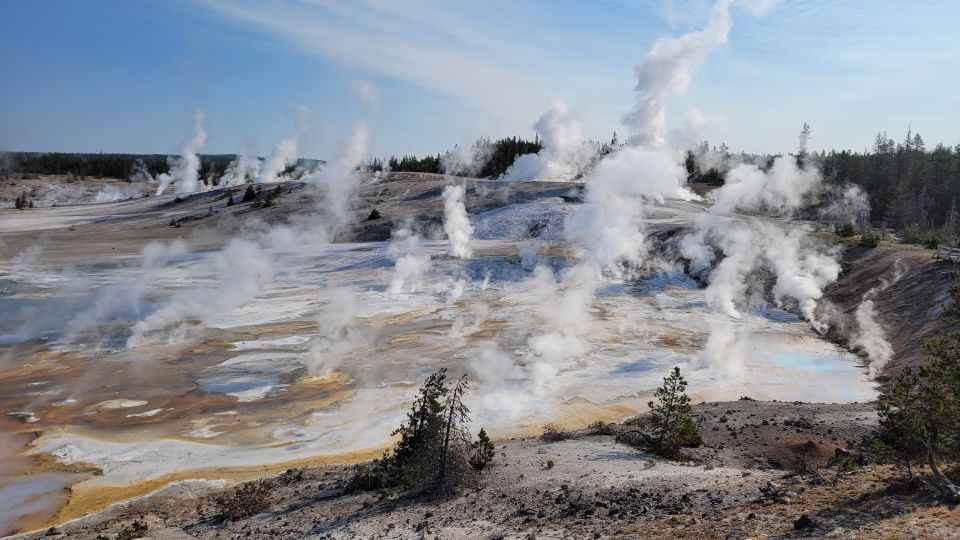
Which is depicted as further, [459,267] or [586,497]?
[459,267]

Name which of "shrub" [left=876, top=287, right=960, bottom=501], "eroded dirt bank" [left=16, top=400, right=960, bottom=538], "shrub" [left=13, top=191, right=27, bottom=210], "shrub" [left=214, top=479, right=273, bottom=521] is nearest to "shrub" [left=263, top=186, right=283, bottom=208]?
"shrub" [left=13, top=191, right=27, bottom=210]

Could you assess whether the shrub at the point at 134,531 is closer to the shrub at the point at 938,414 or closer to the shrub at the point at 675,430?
the shrub at the point at 675,430

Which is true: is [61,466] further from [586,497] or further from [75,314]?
[75,314]

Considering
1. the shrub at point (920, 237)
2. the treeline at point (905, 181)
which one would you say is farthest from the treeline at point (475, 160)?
the shrub at point (920, 237)

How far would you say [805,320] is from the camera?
30.8 m

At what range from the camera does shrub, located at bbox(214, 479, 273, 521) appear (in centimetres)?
1195

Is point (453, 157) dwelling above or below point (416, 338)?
above

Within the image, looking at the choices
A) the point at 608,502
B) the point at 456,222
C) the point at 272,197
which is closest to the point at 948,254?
the point at 608,502

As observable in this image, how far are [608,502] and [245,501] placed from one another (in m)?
6.80

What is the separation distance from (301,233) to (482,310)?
26.5 metres

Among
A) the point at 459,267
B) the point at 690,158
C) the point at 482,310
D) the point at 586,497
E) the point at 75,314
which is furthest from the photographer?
the point at 690,158

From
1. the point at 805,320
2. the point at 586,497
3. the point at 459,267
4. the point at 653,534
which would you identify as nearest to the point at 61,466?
the point at 586,497

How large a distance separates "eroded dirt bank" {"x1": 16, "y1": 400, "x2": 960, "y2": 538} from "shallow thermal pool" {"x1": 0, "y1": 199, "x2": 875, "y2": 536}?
2721 millimetres

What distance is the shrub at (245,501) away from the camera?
11953 millimetres
